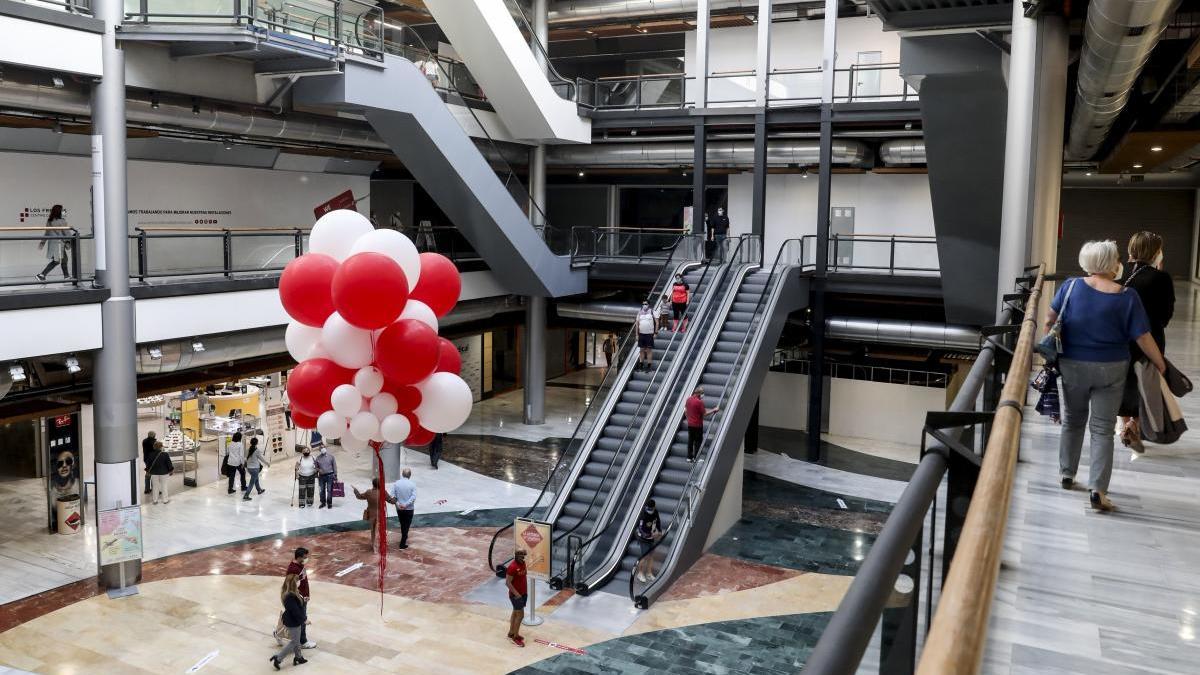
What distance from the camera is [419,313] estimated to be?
9.65m

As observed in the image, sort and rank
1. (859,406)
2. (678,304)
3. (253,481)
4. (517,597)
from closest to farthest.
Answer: (517,597) → (253,481) → (678,304) → (859,406)

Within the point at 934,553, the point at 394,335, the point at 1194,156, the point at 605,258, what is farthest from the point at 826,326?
the point at 934,553

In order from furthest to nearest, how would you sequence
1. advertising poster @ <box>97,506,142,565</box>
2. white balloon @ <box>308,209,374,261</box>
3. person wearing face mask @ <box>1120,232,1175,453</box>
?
advertising poster @ <box>97,506,142,565</box> → white balloon @ <box>308,209,374,261</box> → person wearing face mask @ <box>1120,232,1175,453</box>

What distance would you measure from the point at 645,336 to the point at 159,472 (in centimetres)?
951

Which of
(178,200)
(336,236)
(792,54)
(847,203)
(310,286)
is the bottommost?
(310,286)

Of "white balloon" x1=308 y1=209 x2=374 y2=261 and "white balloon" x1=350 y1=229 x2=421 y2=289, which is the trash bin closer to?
"white balloon" x1=308 y1=209 x2=374 y2=261

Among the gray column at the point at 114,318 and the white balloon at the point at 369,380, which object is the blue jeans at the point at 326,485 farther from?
the white balloon at the point at 369,380

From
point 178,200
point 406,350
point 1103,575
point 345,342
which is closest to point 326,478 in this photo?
point 178,200

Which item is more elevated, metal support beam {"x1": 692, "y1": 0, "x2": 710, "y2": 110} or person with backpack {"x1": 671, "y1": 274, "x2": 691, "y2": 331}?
metal support beam {"x1": 692, "y1": 0, "x2": 710, "y2": 110}

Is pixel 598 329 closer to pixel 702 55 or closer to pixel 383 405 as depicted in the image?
pixel 702 55

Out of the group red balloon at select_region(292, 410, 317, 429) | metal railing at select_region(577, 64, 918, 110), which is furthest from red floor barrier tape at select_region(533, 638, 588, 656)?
metal railing at select_region(577, 64, 918, 110)

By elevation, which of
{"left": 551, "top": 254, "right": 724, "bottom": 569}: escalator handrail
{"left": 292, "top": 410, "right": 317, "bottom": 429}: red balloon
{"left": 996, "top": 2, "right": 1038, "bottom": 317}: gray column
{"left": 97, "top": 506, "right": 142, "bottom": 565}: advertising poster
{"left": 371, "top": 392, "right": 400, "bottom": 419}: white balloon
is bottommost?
{"left": 97, "top": 506, "right": 142, "bottom": 565}: advertising poster

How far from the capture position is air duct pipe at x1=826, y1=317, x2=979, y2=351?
21266mm

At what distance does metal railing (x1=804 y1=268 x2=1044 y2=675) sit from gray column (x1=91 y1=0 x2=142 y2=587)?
538 inches
